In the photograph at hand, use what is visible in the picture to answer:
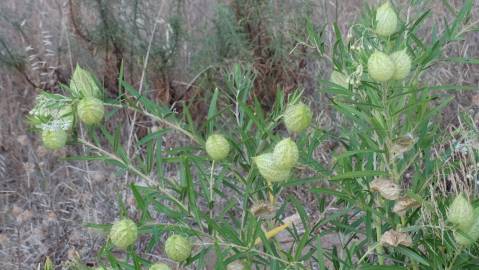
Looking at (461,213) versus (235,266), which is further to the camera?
(235,266)

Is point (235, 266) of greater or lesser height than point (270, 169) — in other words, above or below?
below

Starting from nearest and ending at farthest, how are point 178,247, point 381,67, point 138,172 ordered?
point 381,67 < point 178,247 < point 138,172

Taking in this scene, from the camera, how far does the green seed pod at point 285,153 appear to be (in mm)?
1312

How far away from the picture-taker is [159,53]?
3.93 m

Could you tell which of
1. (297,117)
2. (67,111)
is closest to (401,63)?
(297,117)

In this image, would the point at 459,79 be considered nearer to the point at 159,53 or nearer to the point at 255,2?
the point at 255,2

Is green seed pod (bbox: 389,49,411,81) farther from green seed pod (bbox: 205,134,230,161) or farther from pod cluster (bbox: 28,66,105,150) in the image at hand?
pod cluster (bbox: 28,66,105,150)

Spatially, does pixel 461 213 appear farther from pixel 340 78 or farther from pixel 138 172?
pixel 138 172

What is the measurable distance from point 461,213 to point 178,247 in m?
0.52

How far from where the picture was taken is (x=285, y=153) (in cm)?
131

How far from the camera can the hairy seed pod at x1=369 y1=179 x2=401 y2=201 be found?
138 centimetres

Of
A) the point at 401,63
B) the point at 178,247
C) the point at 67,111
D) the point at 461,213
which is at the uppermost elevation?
the point at 401,63

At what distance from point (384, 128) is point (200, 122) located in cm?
267

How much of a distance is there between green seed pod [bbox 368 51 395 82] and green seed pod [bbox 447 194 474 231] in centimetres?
25
